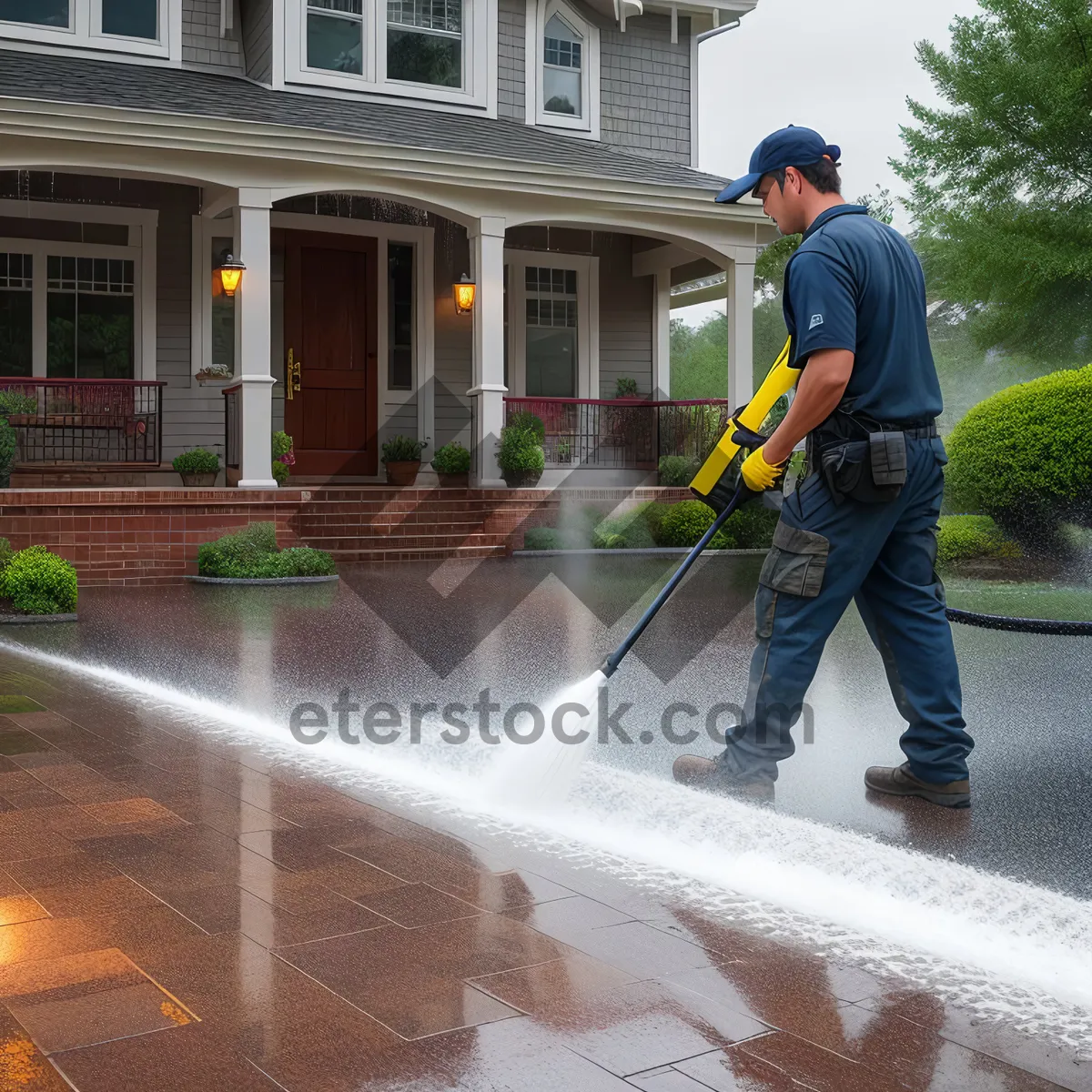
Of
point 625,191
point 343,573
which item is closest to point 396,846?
point 343,573

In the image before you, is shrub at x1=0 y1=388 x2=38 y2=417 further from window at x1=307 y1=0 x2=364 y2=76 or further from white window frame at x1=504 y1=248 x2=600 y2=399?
white window frame at x1=504 y1=248 x2=600 y2=399

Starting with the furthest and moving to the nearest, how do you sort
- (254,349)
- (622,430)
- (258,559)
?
(622,430), (254,349), (258,559)

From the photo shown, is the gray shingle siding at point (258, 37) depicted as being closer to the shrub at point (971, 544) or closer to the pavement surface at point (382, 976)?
the shrub at point (971, 544)

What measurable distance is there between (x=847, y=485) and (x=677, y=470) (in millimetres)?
12540

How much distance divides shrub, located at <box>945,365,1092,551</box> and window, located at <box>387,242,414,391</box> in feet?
23.8

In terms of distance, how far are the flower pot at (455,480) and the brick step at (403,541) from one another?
3.85 feet

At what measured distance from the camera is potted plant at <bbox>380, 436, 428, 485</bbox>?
628 inches

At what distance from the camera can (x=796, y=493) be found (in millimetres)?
4125

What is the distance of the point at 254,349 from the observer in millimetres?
13422

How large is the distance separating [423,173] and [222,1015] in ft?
42.5

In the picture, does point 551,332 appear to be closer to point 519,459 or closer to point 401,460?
point 401,460

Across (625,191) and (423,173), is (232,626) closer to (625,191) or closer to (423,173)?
(423,173)

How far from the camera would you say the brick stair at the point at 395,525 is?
531 inches

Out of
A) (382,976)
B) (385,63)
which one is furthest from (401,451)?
(382,976)
